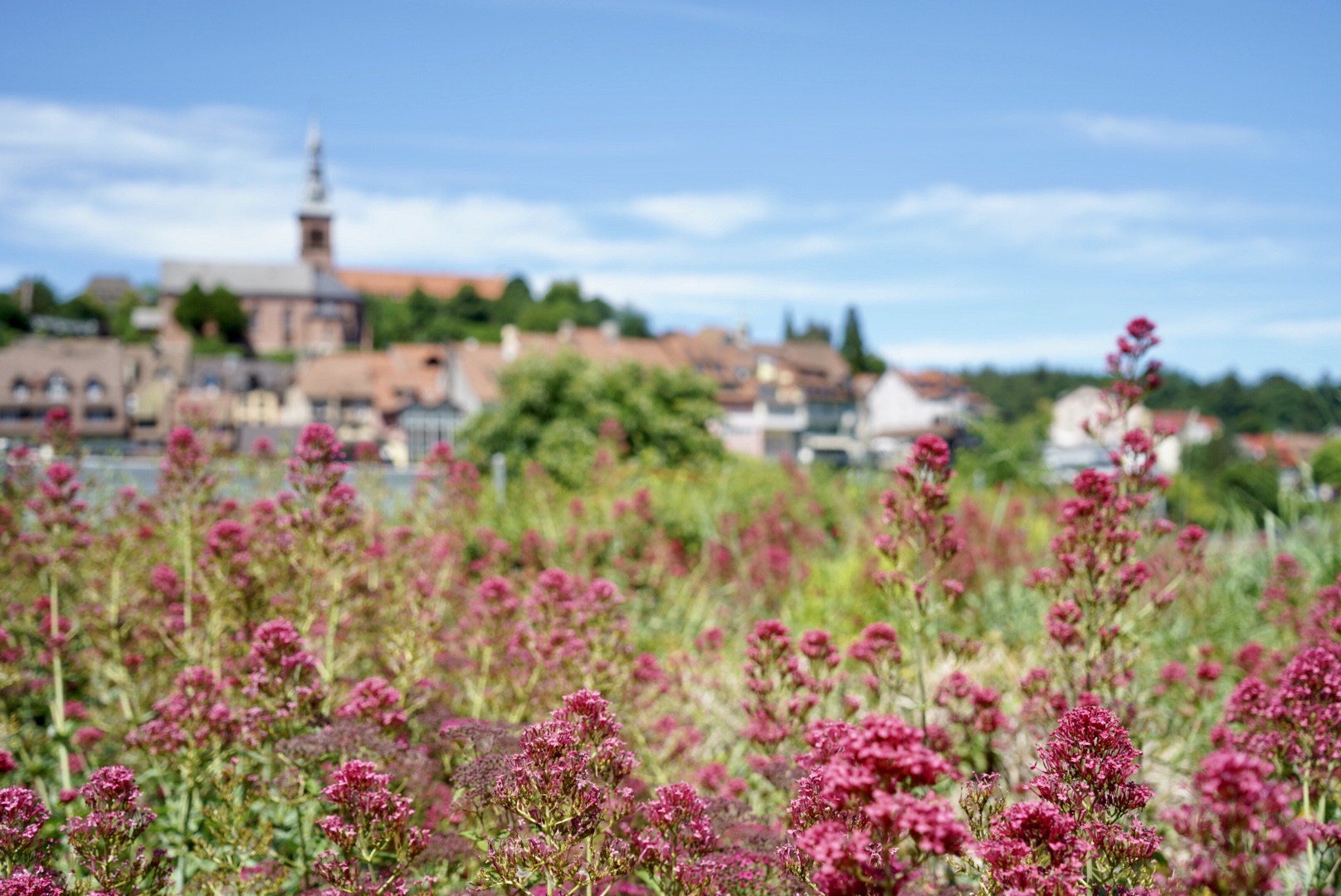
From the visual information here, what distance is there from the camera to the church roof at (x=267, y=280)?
437 ft

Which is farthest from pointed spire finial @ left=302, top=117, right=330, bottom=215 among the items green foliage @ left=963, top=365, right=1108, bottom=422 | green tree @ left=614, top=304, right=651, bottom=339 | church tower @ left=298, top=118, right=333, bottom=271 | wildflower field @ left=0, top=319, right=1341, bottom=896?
wildflower field @ left=0, top=319, right=1341, bottom=896

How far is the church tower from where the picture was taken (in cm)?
14288

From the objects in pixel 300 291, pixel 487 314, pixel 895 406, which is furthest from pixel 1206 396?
pixel 300 291

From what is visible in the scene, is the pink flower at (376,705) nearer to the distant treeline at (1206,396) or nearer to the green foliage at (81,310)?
the distant treeline at (1206,396)

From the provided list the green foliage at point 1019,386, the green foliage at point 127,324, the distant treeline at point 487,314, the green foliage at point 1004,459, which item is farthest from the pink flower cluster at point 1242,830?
the green foliage at point 127,324

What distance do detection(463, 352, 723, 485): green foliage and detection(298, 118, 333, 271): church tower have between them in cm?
12677

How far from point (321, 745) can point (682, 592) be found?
233 inches

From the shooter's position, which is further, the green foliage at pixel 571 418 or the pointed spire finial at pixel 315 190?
the pointed spire finial at pixel 315 190

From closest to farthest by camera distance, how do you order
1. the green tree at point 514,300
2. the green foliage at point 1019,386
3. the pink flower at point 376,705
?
the pink flower at point 376,705
the green foliage at point 1019,386
the green tree at point 514,300

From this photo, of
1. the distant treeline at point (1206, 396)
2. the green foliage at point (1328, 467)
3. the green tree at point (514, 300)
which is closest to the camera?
the green foliage at point (1328, 467)

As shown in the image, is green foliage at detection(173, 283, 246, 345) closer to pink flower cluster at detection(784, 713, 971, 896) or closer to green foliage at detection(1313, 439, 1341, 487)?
green foliage at detection(1313, 439, 1341, 487)

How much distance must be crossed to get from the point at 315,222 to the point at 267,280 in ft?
39.8

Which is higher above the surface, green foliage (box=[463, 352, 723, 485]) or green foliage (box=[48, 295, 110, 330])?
green foliage (box=[48, 295, 110, 330])

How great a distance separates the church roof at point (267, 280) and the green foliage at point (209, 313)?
9.31 m
